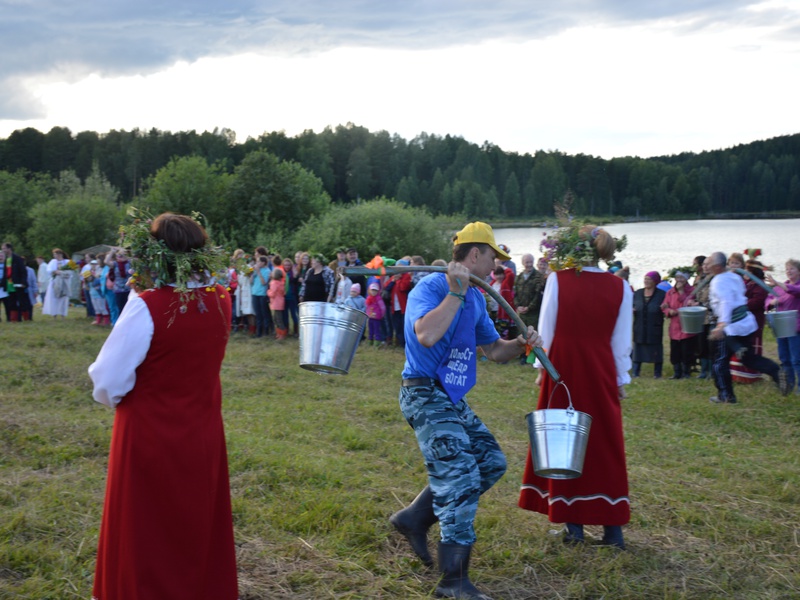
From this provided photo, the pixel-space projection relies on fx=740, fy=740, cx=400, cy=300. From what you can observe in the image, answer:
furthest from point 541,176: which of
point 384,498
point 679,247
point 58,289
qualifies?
point 384,498

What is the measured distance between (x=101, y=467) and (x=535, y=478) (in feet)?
13.3

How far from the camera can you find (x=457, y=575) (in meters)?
4.30

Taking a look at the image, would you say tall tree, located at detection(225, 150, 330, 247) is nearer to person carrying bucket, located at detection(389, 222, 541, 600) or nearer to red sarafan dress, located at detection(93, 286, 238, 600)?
person carrying bucket, located at detection(389, 222, 541, 600)

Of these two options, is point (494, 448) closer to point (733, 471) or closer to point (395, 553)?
point (395, 553)

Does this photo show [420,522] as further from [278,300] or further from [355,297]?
[278,300]

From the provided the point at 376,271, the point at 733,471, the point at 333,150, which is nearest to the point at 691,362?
the point at 733,471

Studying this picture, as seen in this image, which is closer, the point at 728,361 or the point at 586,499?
the point at 586,499

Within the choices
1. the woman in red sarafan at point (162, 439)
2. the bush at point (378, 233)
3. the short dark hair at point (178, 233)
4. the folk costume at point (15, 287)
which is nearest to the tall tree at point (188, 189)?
→ the bush at point (378, 233)

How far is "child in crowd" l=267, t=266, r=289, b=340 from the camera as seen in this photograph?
656 inches

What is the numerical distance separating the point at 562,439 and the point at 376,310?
1117 cm

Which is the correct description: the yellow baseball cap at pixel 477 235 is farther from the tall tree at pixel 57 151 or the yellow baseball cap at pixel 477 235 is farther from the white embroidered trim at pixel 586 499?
the tall tree at pixel 57 151

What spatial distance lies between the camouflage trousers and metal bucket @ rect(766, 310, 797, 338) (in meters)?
7.28

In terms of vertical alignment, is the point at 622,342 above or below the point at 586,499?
above

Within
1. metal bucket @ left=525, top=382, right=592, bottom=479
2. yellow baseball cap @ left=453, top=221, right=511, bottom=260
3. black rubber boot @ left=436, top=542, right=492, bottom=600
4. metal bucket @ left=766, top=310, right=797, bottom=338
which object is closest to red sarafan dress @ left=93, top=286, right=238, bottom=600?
black rubber boot @ left=436, top=542, right=492, bottom=600
